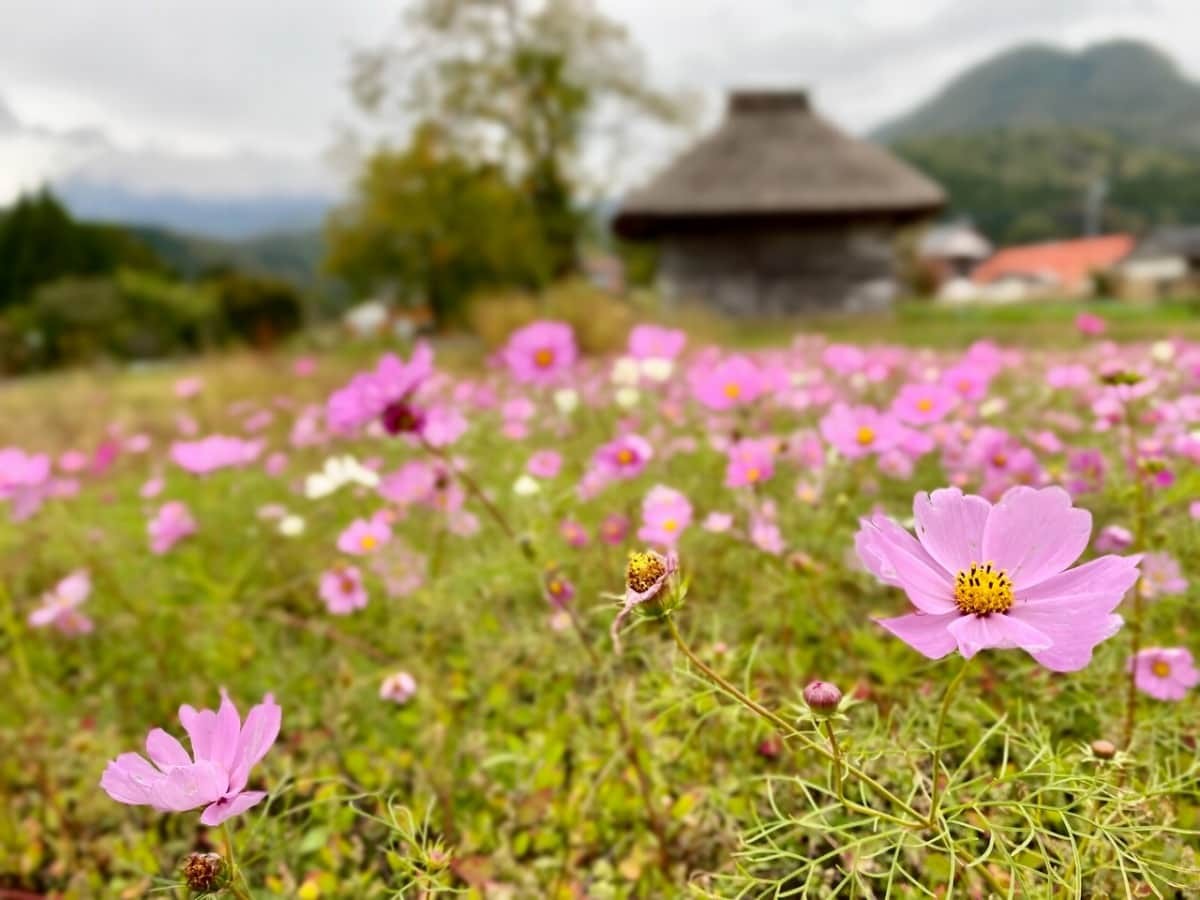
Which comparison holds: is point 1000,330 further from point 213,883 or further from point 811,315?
point 213,883

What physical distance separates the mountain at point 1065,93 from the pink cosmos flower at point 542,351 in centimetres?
14777

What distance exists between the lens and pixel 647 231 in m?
12.2

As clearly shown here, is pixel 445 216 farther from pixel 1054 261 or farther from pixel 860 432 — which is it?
pixel 1054 261

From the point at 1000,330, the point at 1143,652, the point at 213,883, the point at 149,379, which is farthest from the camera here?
the point at 149,379

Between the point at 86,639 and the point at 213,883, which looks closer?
the point at 213,883

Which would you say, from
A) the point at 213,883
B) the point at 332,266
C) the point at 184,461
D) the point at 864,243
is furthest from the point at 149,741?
the point at 332,266

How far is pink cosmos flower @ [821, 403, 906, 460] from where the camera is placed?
130cm

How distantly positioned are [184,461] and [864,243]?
11.1 metres

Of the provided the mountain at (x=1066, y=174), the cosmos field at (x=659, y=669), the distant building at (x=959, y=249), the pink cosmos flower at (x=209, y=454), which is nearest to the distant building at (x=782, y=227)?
the cosmos field at (x=659, y=669)

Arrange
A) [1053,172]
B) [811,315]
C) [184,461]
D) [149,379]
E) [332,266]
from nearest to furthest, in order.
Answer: [184,461] < [149,379] < [811,315] < [332,266] < [1053,172]

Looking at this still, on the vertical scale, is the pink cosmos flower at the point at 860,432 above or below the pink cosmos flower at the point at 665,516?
above

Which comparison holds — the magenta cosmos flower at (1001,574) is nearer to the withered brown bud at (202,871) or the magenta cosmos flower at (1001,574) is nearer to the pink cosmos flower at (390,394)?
the withered brown bud at (202,871)

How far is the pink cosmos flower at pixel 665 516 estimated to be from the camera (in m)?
1.29

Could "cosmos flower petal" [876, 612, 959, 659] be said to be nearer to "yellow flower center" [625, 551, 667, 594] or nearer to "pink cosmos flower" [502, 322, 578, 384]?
"yellow flower center" [625, 551, 667, 594]
